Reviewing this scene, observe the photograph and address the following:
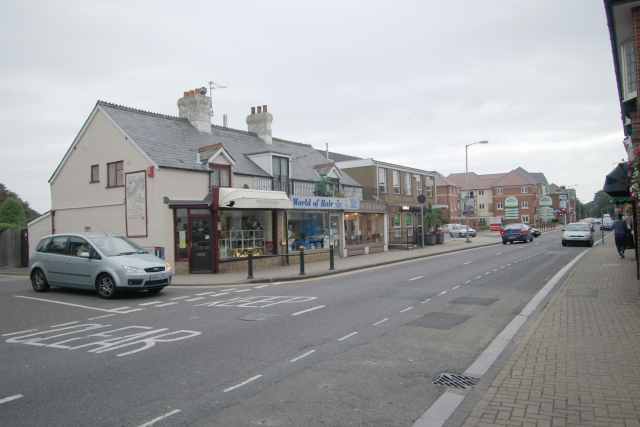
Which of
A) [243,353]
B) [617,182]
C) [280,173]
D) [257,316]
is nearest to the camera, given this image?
[243,353]

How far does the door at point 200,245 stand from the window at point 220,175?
2363 mm

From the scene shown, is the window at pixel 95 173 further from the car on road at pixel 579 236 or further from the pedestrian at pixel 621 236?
the car on road at pixel 579 236

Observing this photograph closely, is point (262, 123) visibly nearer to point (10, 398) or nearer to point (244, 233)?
point (244, 233)

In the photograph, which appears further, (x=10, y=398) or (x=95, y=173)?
(x=95, y=173)

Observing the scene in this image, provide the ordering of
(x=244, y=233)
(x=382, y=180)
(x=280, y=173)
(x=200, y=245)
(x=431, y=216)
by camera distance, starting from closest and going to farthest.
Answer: (x=200, y=245)
(x=244, y=233)
(x=280, y=173)
(x=382, y=180)
(x=431, y=216)

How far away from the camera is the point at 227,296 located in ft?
44.0

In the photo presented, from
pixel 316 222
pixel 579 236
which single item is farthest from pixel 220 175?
pixel 579 236

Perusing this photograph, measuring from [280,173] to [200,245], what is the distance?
23.7 feet

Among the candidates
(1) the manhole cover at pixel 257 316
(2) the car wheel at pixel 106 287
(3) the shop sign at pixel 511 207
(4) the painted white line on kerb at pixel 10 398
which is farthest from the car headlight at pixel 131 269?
(3) the shop sign at pixel 511 207

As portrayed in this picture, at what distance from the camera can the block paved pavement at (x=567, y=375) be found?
14.5 ft

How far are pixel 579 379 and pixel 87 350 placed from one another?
6.96 m

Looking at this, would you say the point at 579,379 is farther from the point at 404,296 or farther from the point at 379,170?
the point at 379,170

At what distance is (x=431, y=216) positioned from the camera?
3719cm

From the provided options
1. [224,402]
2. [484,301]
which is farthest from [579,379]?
[484,301]
